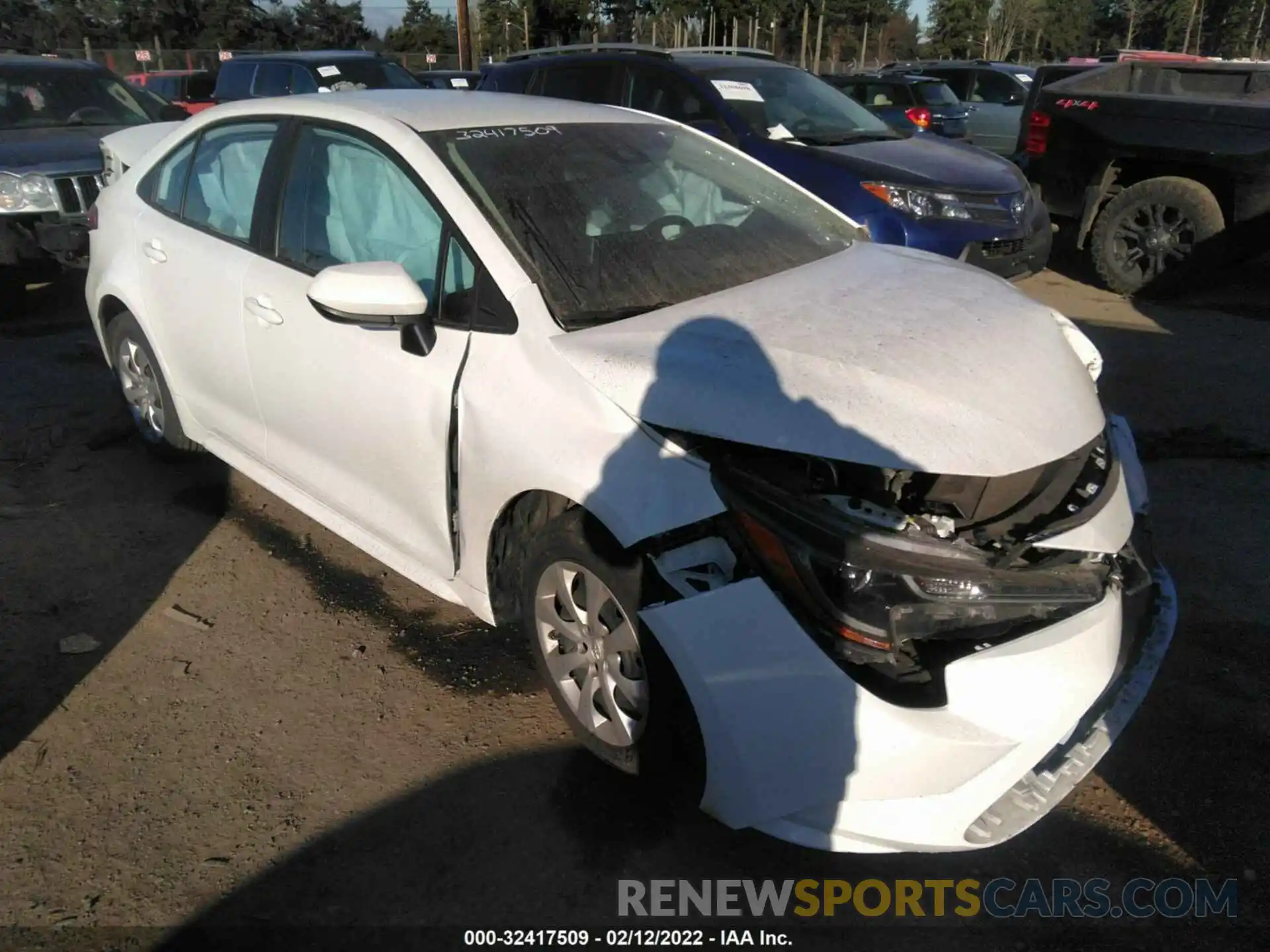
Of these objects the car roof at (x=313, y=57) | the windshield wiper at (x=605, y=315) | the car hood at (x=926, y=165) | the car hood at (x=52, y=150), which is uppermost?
the car roof at (x=313, y=57)

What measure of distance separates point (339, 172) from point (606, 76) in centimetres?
503

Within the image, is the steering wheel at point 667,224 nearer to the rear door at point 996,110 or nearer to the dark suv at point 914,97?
the dark suv at point 914,97

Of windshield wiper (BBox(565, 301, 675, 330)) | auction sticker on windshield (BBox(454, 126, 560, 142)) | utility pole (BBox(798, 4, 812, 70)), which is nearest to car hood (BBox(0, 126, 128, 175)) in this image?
auction sticker on windshield (BBox(454, 126, 560, 142))

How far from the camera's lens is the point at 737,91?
23.7ft

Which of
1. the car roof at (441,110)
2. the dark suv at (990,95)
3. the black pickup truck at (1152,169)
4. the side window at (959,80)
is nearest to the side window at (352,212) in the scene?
the car roof at (441,110)

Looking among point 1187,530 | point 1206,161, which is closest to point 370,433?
point 1187,530

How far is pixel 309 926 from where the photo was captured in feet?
7.72

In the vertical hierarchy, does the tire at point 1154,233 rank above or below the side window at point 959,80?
below

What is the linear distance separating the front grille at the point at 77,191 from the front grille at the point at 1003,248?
611cm

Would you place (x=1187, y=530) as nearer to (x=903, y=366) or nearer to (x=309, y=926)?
(x=903, y=366)

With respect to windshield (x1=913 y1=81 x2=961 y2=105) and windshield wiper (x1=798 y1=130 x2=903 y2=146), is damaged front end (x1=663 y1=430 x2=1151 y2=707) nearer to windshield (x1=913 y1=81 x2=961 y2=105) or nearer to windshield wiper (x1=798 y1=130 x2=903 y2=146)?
windshield wiper (x1=798 y1=130 x2=903 y2=146)

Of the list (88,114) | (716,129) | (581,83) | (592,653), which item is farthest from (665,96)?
(592,653)

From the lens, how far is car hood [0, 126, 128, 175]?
6969 mm

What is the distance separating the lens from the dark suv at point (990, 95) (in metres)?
15.1
